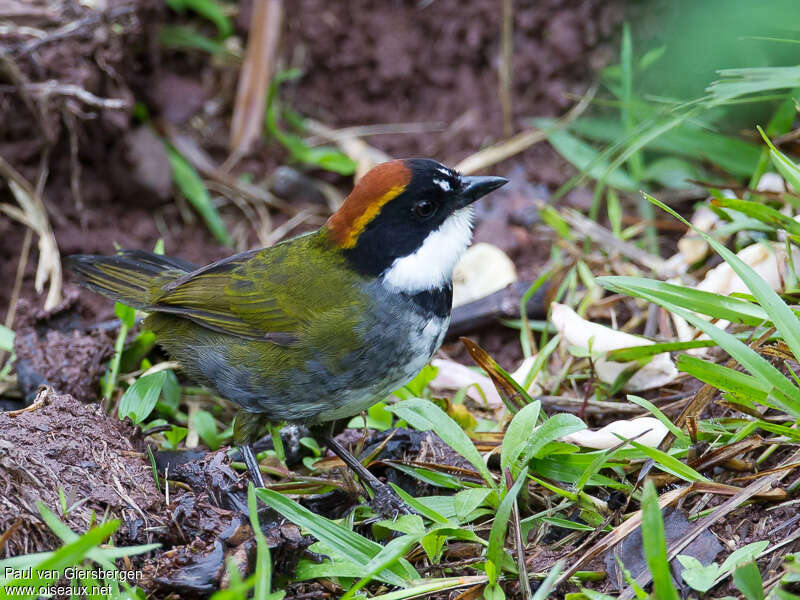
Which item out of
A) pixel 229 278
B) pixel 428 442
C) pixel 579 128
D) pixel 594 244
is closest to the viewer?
pixel 428 442

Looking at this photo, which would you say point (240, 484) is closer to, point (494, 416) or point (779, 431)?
point (494, 416)

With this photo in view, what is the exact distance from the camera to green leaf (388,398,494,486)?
10.6 feet

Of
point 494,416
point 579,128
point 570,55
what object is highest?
point 570,55

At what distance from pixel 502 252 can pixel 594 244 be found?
575 millimetres

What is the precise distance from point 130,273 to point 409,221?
1491mm

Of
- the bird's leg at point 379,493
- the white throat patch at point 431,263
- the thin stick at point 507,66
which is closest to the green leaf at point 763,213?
the white throat patch at point 431,263

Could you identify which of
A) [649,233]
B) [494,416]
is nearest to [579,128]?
[649,233]

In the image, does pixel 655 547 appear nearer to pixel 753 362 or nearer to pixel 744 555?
pixel 744 555

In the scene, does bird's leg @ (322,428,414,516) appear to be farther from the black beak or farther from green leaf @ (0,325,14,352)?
green leaf @ (0,325,14,352)

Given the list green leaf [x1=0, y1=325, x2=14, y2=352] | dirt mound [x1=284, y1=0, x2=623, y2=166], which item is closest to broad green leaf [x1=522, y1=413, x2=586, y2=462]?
green leaf [x1=0, y1=325, x2=14, y2=352]

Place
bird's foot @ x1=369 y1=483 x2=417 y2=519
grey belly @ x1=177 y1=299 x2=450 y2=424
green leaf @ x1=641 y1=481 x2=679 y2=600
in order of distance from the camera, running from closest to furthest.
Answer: green leaf @ x1=641 y1=481 x2=679 y2=600, bird's foot @ x1=369 y1=483 x2=417 y2=519, grey belly @ x1=177 y1=299 x2=450 y2=424

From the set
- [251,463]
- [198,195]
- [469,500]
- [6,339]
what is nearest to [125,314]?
[6,339]

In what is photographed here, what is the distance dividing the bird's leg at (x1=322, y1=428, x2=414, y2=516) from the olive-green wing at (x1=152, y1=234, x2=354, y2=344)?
1.88ft

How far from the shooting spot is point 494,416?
13.6ft
